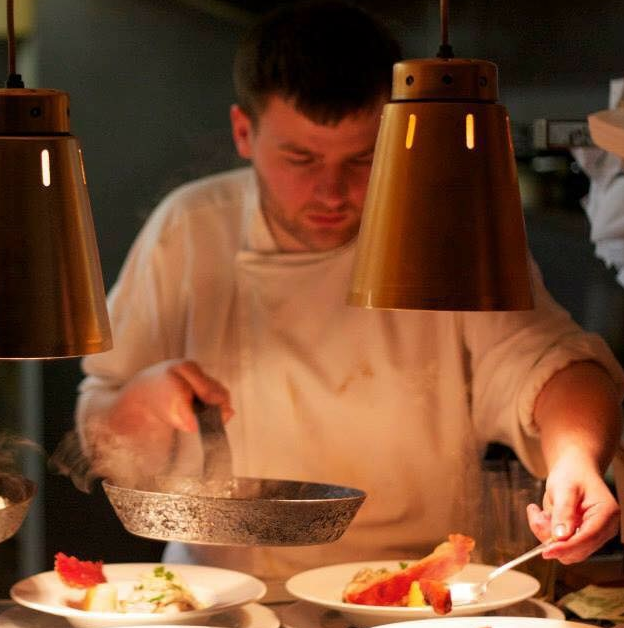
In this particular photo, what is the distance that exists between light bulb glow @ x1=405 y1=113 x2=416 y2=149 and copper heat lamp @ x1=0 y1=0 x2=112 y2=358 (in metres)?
0.31

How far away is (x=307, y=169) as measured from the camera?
6.79 feet

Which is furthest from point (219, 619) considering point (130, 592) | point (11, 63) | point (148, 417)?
point (11, 63)

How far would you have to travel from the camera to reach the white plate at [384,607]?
1.50 meters

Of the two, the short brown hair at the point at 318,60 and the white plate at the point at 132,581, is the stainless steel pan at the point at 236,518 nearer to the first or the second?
the white plate at the point at 132,581

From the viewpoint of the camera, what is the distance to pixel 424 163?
1.11 metres

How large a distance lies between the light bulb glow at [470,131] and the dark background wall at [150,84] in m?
1.07

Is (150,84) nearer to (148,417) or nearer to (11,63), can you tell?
(148,417)

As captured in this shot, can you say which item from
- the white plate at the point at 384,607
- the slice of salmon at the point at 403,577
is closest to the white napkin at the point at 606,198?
the white plate at the point at 384,607

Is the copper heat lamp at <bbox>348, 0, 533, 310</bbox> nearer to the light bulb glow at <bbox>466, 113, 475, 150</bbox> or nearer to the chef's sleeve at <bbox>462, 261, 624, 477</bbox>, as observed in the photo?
the light bulb glow at <bbox>466, 113, 475, 150</bbox>

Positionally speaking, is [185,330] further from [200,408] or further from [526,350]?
[526,350]

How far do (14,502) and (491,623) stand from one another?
0.60m

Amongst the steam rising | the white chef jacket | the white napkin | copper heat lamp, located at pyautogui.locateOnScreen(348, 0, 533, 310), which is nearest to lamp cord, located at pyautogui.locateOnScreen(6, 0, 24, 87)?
copper heat lamp, located at pyautogui.locateOnScreen(348, 0, 533, 310)

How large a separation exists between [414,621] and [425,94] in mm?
655

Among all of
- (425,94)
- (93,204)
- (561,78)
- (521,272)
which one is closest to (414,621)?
(521,272)
